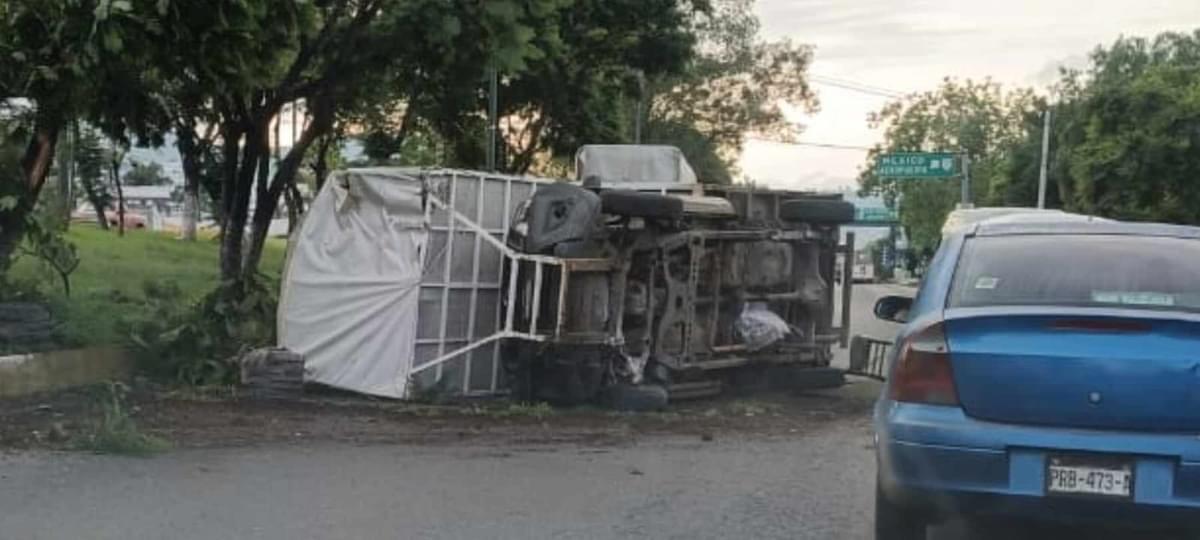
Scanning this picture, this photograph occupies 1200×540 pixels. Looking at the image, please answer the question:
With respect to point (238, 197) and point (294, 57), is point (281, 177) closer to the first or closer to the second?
point (238, 197)

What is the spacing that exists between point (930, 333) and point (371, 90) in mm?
14870

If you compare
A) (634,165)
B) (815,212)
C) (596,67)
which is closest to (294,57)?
(634,165)

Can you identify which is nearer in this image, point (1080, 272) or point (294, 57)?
point (1080, 272)

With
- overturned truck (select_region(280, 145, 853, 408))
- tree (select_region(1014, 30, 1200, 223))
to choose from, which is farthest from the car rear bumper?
tree (select_region(1014, 30, 1200, 223))

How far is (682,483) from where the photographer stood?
8.29 metres

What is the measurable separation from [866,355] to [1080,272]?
776cm

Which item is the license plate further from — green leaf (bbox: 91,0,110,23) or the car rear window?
green leaf (bbox: 91,0,110,23)

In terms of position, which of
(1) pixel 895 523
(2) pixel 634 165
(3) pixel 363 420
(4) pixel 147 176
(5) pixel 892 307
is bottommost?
(3) pixel 363 420

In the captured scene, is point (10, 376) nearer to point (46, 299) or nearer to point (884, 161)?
point (46, 299)

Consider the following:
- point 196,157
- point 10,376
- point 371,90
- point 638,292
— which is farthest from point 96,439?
point 196,157

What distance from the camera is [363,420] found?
10633mm

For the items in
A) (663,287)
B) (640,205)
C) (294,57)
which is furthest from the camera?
(294,57)

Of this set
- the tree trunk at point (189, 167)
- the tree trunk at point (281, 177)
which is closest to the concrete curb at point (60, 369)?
the tree trunk at point (281, 177)

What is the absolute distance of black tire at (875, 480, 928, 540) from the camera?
230 inches
